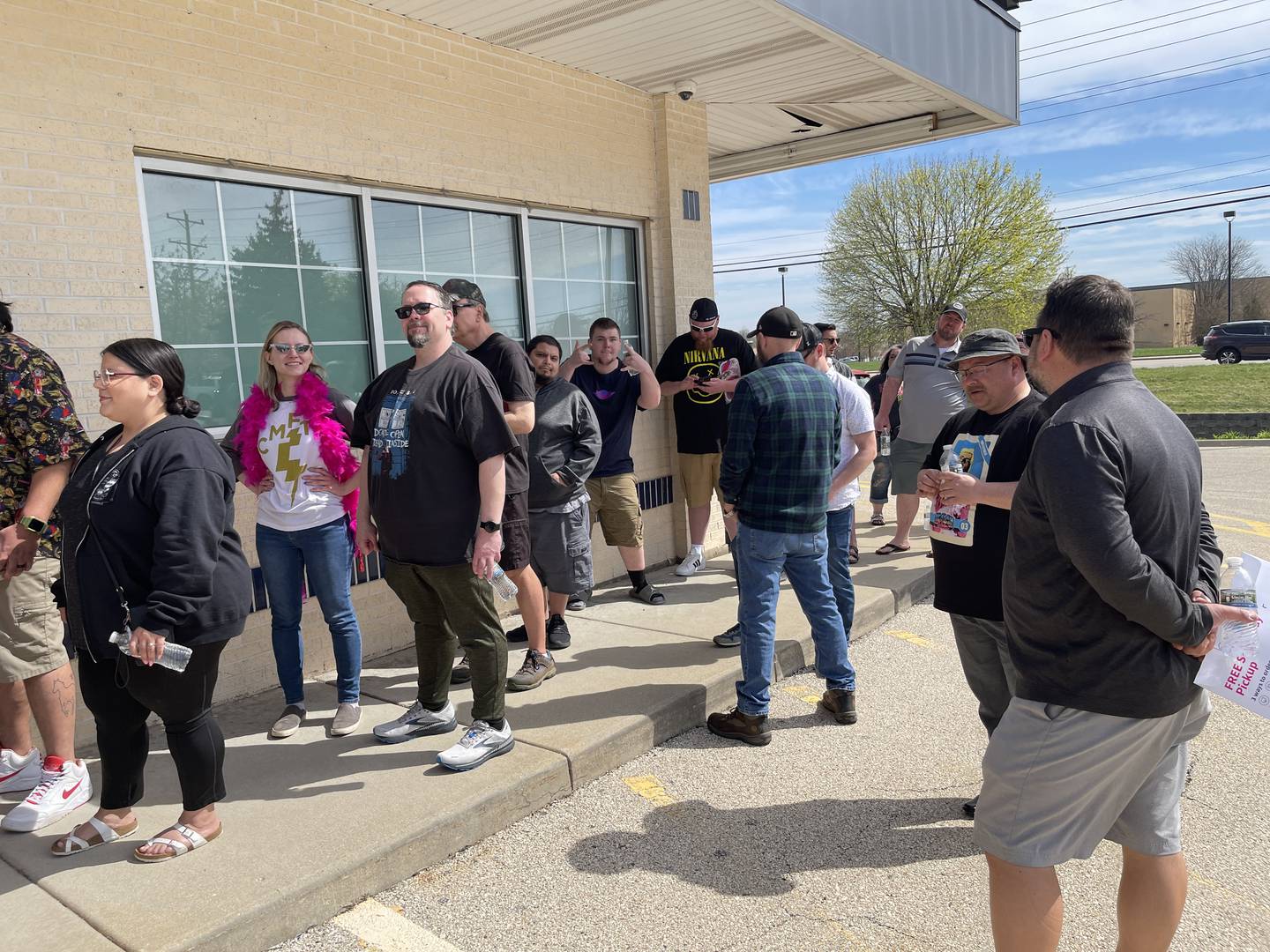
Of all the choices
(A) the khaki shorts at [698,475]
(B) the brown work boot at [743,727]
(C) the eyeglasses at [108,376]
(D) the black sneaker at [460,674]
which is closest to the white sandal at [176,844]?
(C) the eyeglasses at [108,376]

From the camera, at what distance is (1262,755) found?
4070 mm

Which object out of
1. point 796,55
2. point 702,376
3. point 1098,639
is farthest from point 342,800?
point 796,55

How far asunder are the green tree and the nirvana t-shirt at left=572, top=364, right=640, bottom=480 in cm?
2937

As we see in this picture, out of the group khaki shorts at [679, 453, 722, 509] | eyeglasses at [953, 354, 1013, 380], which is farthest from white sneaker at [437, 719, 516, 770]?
khaki shorts at [679, 453, 722, 509]

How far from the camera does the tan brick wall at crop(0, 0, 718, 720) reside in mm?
4047

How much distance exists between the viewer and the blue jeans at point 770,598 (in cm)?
429

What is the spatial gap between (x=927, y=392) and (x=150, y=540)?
5.99 meters

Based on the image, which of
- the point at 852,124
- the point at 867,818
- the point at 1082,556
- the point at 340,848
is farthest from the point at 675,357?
the point at 1082,556

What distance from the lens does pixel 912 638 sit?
19.6 ft

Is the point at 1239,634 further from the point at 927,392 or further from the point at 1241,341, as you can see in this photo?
the point at 1241,341

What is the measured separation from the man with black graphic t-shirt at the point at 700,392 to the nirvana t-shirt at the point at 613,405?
78 cm

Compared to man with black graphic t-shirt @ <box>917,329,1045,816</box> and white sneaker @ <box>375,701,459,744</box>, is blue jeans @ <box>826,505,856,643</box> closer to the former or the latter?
man with black graphic t-shirt @ <box>917,329,1045,816</box>

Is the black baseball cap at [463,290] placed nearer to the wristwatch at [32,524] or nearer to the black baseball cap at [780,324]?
the black baseball cap at [780,324]

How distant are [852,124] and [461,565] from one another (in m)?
7.08
